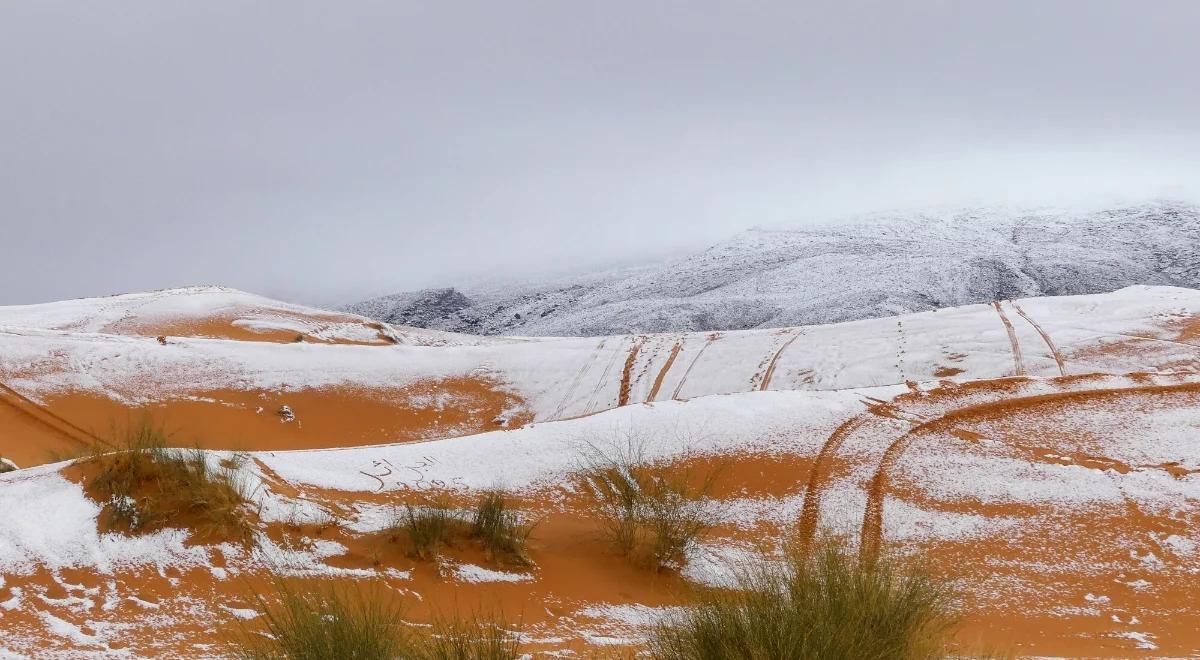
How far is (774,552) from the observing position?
Result: 768 centimetres

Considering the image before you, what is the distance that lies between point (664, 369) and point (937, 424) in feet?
36.3

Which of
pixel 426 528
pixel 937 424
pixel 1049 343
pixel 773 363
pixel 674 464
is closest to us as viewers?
pixel 426 528

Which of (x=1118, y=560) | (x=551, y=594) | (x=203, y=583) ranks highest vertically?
(x=203, y=583)

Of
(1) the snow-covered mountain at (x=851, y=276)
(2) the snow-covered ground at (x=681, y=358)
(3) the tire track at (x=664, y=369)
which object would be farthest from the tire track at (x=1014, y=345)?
(1) the snow-covered mountain at (x=851, y=276)

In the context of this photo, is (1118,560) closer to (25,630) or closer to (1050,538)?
(1050,538)

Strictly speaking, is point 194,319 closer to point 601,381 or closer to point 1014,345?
point 601,381

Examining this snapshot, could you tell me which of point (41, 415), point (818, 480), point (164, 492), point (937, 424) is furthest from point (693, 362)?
point (164, 492)

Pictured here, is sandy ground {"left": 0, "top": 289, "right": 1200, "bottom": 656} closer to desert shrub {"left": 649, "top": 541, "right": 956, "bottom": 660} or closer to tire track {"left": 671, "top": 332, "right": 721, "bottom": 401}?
desert shrub {"left": 649, "top": 541, "right": 956, "bottom": 660}

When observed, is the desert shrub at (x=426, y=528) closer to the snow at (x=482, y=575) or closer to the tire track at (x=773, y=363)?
the snow at (x=482, y=575)

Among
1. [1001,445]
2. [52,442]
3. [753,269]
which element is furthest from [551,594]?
[753,269]

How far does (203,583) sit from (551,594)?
265 cm

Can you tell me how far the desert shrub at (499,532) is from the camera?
6691 mm

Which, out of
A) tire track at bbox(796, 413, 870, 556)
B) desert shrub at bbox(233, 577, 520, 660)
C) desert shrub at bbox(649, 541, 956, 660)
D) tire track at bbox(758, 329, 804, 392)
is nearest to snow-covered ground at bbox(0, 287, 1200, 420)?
tire track at bbox(758, 329, 804, 392)

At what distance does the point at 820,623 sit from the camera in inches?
153
